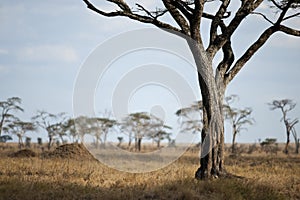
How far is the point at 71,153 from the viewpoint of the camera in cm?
2109

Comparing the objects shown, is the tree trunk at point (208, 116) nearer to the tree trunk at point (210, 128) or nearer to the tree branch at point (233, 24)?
the tree trunk at point (210, 128)

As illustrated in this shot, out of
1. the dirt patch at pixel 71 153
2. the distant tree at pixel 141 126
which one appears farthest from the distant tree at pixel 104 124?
the dirt patch at pixel 71 153

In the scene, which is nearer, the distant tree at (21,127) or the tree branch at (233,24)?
the tree branch at (233,24)

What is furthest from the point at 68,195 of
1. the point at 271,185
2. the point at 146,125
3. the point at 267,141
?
the point at 267,141

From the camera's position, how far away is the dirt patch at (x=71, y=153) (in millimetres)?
20656

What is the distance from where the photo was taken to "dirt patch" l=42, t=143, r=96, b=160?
20.7m

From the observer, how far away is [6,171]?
12.4 m

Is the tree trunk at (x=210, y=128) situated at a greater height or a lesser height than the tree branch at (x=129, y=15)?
lesser

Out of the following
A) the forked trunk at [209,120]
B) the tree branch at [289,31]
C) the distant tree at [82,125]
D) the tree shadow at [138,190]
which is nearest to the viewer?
the tree shadow at [138,190]

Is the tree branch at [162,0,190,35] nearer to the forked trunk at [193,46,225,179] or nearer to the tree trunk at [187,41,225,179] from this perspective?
the tree trunk at [187,41,225,179]

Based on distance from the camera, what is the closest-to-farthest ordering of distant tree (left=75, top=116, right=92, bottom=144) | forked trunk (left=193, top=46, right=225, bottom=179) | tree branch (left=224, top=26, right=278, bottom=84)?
forked trunk (left=193, top=46, right=225, bottom=179)
tree branch (left=224, top=26, right=278, bottom=84)
distant tree (left=75, top=116, right=92, bottom=144)

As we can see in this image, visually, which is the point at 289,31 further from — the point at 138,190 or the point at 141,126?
the point at 141,126

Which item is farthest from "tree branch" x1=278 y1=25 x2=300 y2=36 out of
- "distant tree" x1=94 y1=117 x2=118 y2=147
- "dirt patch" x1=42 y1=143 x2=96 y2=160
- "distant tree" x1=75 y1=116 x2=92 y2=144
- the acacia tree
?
"distant tree" x1=94 y1=117 x2=118 y2=147

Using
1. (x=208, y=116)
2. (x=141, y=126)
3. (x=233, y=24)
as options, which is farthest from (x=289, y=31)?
(x=141, y=126)
